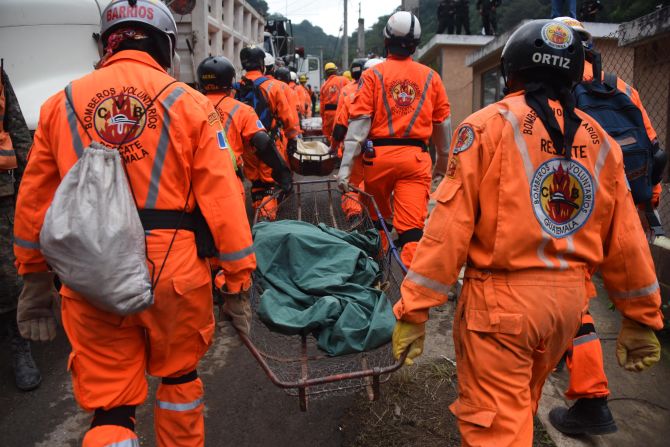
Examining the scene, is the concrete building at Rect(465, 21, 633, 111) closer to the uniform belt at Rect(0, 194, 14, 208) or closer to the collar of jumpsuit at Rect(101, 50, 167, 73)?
the collar of jumpsuit at Rect(101, 50, 167, 73)

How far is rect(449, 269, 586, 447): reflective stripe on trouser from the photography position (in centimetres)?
170

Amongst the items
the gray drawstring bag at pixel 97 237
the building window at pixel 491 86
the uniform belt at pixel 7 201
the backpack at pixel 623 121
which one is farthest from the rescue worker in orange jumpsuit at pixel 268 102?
the building window at pixel 491 86

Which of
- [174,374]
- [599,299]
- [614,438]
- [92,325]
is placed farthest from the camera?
[599,299]

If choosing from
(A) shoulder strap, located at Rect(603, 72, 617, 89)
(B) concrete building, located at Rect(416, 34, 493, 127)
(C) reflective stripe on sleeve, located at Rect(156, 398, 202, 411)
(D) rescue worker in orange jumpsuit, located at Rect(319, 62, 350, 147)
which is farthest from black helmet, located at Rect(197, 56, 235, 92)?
(B) concrete building, located at Rect(416, 34, 493, 127)

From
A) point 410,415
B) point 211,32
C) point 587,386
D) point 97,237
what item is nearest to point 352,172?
point 410,415

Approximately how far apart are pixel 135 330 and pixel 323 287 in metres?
0.93

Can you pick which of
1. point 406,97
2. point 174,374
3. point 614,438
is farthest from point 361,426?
point 406,97

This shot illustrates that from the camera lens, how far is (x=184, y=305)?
1965 millimetres

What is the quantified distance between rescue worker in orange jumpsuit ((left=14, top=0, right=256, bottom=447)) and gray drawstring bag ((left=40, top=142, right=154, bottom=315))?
0.13 meters

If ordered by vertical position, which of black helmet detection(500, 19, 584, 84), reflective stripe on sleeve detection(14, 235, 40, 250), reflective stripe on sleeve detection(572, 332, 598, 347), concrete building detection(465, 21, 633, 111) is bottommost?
reflective stripe on sleeve detection(572, 332, 598, 347)

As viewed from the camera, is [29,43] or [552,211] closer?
[552,211]

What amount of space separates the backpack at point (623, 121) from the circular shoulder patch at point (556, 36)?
2.74 ft

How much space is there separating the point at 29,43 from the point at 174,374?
3.58 meters

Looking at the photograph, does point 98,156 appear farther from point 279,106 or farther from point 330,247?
point 279,106
